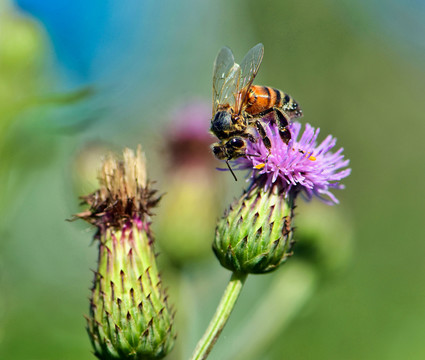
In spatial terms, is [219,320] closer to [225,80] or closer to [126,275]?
[126,275]

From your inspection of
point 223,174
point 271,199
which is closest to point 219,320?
point 271,199

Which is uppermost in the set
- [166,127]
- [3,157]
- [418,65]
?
[418,65]

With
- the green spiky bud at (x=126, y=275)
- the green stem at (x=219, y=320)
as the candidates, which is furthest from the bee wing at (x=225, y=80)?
the green stem at (x=219, y=320)

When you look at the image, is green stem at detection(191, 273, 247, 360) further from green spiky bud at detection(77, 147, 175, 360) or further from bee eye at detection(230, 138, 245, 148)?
bee eye at detection(230, 138, 245, 148)

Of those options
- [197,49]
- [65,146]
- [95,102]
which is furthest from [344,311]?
[197,49]

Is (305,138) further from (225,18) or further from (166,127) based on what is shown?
(225,18)
